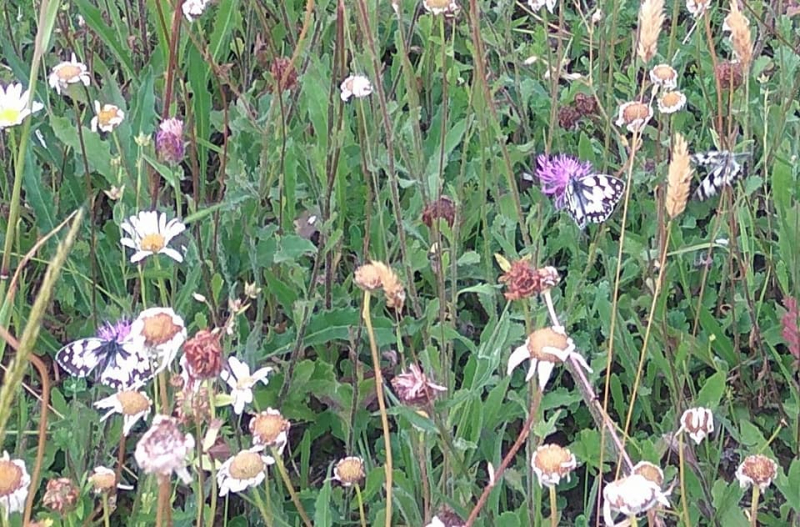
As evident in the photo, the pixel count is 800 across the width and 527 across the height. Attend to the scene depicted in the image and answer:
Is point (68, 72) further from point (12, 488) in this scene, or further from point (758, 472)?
point (758, 472)

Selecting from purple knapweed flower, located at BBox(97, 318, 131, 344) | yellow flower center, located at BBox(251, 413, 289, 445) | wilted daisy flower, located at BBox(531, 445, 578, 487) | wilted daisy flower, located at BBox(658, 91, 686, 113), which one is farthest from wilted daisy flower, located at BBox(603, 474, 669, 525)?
wilted daisy flower, located at BBox(658, 91, 686, 113)

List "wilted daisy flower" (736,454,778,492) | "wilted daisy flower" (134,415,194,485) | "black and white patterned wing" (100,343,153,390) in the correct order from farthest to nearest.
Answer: "black and white patterned wing" (100,343,153,390), "wilted daisy flower" (736,454,778,492), "wilted daisy flower" (134,415,194,485)

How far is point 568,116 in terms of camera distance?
1.77m

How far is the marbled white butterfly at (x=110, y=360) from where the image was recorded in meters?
1.14

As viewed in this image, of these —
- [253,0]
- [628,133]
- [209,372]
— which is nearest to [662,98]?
[628,133]

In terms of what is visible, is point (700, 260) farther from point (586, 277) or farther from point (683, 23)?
point (683, 23)

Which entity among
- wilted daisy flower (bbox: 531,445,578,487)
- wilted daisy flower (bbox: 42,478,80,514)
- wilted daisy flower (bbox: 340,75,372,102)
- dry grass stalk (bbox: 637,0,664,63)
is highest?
A: dry grass stalk (bbox: 637,0,664,63)

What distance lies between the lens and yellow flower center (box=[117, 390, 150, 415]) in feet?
3.27

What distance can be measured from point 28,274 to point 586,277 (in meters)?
0.79

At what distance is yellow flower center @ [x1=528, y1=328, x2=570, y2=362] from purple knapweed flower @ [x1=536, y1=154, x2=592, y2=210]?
601mm

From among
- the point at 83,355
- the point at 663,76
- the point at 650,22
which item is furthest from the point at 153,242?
the point at 663,76

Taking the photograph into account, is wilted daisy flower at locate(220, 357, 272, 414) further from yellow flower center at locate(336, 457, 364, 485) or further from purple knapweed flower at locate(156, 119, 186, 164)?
purple knapweed flower at locate(156, 119, 186, 164)

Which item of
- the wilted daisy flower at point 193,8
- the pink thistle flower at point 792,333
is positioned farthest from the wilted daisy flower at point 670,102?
the wilted daisy flower at point 193,8

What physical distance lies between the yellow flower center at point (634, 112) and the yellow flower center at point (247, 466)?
0.75 meters
